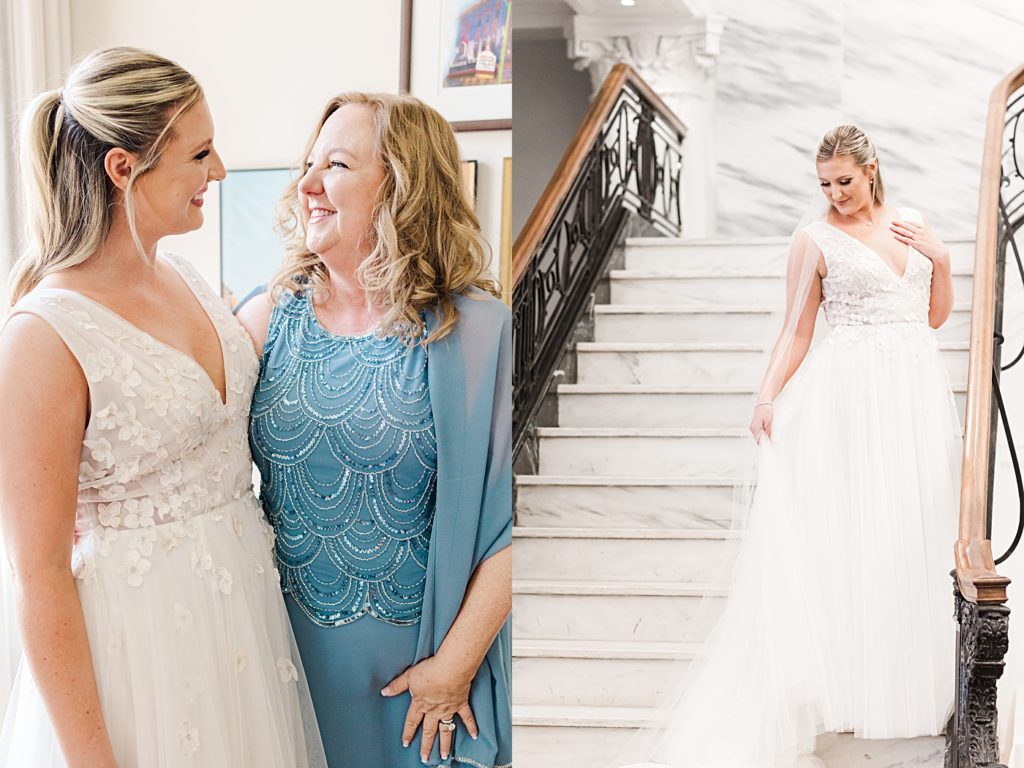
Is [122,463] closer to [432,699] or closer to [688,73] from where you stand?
[432,699]

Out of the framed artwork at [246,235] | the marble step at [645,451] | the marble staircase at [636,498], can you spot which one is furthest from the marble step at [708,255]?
the framed artwork at [246,235]

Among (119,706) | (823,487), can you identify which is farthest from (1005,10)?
(119,706)

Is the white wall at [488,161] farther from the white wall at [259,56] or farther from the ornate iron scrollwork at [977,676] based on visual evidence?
the ornate iron scrollwork at [977,676]

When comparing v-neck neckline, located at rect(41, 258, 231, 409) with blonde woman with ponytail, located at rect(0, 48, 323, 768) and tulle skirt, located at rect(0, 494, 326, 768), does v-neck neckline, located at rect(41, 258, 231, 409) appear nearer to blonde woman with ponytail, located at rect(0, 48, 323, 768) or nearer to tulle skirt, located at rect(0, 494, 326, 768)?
blonde woman with ponytail, located at rect(0, 48, 323, 768)

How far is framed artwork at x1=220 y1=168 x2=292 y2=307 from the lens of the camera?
194 centimetres

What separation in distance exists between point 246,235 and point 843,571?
1.25 metres

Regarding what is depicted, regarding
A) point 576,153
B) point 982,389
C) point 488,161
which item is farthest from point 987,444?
point 488,161

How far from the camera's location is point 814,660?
1.39 m

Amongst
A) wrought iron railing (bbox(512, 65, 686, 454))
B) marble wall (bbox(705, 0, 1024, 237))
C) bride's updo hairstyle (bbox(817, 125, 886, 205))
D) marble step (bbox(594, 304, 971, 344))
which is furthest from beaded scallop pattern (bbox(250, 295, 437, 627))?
bride's updo hairstyle (bbox(817, 125, 886, 205))

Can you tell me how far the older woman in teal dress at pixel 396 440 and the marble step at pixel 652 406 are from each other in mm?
113

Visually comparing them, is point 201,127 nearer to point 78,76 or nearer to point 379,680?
point 78,76

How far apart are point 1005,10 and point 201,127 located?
3.57 feet

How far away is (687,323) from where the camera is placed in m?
1.43

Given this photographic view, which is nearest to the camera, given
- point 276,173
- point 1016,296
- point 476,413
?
point 1016,296
